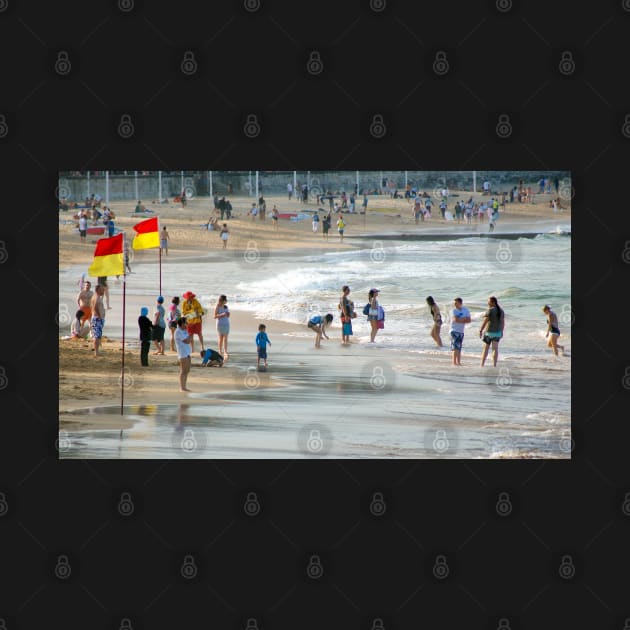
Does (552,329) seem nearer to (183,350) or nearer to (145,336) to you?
(183,350)

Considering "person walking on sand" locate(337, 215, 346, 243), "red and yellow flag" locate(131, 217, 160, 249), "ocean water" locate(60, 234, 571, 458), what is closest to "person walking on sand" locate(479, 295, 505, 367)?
"ocean water" locate(60, 234, 571, 458)

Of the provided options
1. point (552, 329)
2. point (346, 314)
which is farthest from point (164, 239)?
point (552, 329)

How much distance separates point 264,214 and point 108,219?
3037 mm

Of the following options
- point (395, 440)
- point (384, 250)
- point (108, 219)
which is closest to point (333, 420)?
point (395, 440)

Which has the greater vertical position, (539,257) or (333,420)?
(539,257)

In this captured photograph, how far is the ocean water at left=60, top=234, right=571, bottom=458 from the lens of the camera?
3519 cm

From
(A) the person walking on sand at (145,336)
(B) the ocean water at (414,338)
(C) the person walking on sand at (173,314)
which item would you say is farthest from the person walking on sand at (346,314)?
(A) the person walking on sand at (145,336)

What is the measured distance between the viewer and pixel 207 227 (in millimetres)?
36438

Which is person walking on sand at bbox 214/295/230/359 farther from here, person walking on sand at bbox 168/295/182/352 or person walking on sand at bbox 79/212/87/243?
person walking on sand at bbox 79/212/87/243

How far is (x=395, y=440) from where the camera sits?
34969 millimetres

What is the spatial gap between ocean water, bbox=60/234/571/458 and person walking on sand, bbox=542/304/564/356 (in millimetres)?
117

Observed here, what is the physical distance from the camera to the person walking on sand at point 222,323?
1423 inches
